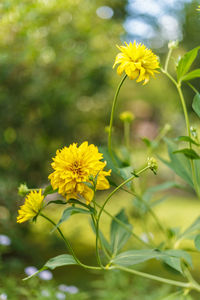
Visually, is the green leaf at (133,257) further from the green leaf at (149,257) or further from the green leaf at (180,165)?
the green leaf at (180,165)

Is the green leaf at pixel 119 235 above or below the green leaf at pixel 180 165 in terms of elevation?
below

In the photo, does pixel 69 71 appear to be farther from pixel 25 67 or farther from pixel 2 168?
pixel 2 168

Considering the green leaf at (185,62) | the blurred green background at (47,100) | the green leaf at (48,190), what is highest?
the blurred green background at (47,100)

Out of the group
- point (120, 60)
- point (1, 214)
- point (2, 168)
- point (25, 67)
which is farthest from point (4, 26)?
point (120, 60)

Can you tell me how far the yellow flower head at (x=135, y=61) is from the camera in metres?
0.53

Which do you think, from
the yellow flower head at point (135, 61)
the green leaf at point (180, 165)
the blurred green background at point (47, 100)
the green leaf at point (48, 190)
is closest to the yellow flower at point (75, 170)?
the green leaf at point (48, 190)

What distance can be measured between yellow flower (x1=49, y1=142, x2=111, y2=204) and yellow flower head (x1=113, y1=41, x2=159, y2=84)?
13cm

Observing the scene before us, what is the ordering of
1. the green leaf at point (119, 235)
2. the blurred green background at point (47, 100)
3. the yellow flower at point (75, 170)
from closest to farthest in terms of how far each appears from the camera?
the yellow flower at point (75, 170) < the green leaf at point (119, 235) < the blurred green background at point (47, 100)

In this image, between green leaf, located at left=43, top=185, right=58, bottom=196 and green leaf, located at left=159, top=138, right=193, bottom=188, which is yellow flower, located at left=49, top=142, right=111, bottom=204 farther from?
green leaf, located at left=159, top=138, right=193, bottom=188

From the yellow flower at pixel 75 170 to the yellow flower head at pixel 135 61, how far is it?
0.44ft

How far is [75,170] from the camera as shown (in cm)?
52

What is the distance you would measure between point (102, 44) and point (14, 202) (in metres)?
1.22

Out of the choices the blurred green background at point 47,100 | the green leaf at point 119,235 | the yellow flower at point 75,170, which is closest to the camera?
the yellow flower at point 75,170

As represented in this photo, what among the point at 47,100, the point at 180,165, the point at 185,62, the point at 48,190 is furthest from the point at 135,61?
the point at 47,100
